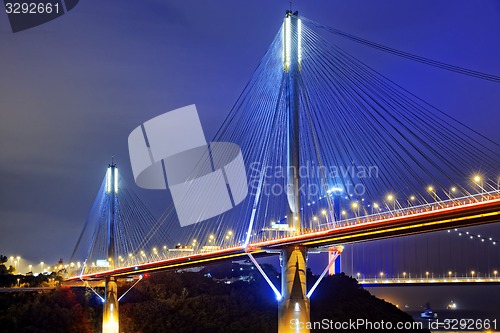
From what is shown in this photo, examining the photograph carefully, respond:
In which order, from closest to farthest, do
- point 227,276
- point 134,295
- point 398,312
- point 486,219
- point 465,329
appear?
point 486,219 < point 398,312 < point 134,295 < point 465,329 < point 227,276

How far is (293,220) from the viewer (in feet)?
113

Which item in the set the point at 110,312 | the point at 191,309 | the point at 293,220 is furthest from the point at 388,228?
the point at 110,312

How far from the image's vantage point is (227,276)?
100m

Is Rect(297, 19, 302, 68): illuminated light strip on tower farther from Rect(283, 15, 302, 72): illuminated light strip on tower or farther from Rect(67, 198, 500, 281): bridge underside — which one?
Rect(67, 198, 500, 281): bridge underside

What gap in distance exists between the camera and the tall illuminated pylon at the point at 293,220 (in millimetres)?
34281

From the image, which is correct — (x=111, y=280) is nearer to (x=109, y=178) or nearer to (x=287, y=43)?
(x=109, y=178)

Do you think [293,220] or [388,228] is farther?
[293,220]

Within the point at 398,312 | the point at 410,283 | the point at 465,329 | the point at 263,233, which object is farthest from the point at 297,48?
the point at 465,329

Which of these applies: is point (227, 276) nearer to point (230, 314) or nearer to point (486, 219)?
point (230, 314)

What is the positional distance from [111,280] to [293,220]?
113 feet

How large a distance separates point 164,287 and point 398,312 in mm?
24929

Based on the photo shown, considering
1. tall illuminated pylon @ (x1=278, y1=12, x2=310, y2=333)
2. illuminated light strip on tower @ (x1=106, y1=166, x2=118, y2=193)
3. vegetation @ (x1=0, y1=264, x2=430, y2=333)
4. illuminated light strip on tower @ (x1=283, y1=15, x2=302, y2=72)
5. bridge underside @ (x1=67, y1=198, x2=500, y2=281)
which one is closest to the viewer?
bridge underside @ (x1=67, y1=198, x2=500, y2=281)

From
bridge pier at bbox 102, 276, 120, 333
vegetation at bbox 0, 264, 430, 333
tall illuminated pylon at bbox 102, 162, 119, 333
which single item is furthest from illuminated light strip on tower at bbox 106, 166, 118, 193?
bridge pier at bbox 102, 276, 120, 333

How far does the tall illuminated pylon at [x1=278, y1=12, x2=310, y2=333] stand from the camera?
112 ft
